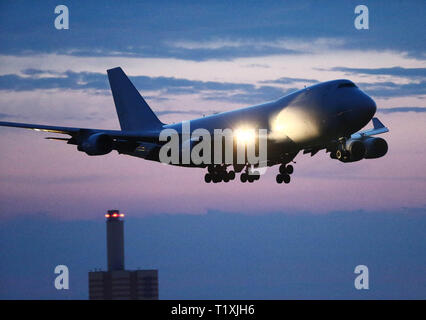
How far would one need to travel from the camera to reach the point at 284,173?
82562mm

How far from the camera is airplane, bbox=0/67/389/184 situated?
7069cm

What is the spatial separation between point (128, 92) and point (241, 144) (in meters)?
27.1

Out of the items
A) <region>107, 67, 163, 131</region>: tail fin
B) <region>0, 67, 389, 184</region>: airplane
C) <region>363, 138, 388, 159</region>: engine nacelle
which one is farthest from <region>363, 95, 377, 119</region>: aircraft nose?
<region>107, 67, 163, 131</region>: tail fin

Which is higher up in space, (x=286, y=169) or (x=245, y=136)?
(x=245, y=136)

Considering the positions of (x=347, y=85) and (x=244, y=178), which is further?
(x=244, y=178)

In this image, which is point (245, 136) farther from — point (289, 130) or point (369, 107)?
point (369, 107)

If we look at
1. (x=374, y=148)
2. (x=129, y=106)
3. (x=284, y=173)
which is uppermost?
(x=129, y=106)

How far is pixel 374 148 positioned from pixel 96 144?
24.6 metres

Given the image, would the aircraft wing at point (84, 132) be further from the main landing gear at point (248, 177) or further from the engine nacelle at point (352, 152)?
the engine nacelle at point (352, 152)

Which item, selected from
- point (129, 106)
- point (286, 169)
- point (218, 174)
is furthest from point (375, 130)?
point (129, 106)

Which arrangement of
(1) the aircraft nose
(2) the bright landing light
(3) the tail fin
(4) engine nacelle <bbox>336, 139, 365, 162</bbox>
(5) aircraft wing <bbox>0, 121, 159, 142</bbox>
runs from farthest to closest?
(3) the tail fin < (5) aircraft wing <bbox>0, 121, 159, 142</bbox> < (2) the bright landing light < (4) engine nacelle <bbox>336, 139, 365, 162</bbox> < (1) the aircraft nose

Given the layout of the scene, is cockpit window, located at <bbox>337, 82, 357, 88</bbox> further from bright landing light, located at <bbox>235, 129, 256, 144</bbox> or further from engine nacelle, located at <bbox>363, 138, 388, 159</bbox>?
engine nacelle, located at <bbox>363, 138, 388, 159</bbox>

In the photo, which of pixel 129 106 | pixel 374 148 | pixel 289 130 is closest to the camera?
pixel 289 130
